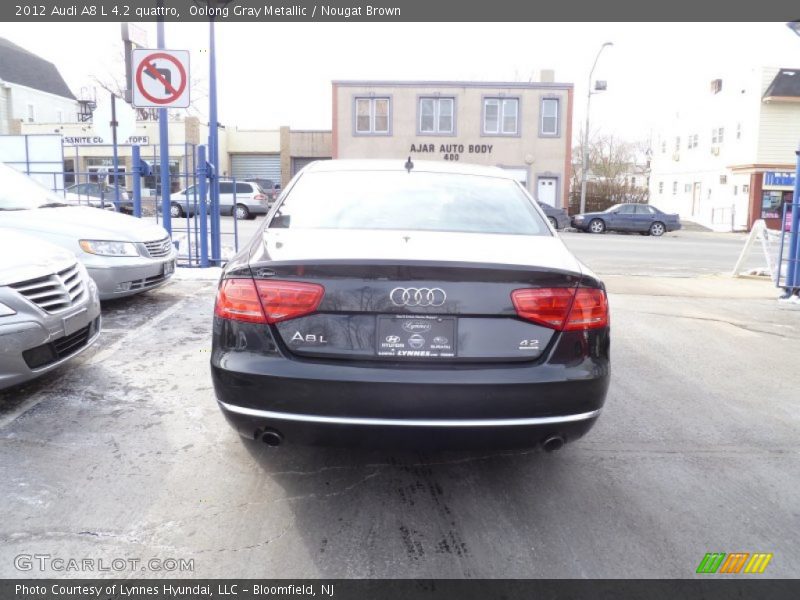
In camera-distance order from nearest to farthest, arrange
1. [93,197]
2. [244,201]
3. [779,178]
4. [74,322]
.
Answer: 1. [74,322]
2. [93,197]
3. [244,201]
4. [779,178]

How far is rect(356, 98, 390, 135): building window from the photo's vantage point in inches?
1334

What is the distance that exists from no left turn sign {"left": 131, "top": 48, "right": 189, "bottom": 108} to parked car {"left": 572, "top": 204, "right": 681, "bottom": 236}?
2206 cm

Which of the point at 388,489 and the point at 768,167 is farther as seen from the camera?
the point at 768,167

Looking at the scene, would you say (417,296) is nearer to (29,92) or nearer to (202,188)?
(202,188)

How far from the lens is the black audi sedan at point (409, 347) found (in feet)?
9.32

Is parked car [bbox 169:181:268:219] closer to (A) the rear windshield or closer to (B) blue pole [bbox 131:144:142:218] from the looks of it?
(B) blue pole [bbox 131:144:142:218]

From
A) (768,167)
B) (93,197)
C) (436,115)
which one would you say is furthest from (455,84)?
(93,197)

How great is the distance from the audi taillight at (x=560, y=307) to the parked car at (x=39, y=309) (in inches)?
115

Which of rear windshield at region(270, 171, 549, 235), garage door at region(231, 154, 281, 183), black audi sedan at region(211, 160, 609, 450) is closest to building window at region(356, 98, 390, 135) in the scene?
garage door at region(231, 154, 281, 183)

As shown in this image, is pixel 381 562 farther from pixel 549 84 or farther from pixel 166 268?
pixel 549 84

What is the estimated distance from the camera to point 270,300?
2.92 meters

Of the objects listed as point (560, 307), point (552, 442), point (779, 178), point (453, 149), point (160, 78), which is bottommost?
point (552, 442)

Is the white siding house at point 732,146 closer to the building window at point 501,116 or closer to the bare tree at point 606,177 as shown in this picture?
the bare tree at point 606,177

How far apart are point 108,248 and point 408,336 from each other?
5090 millimetres
